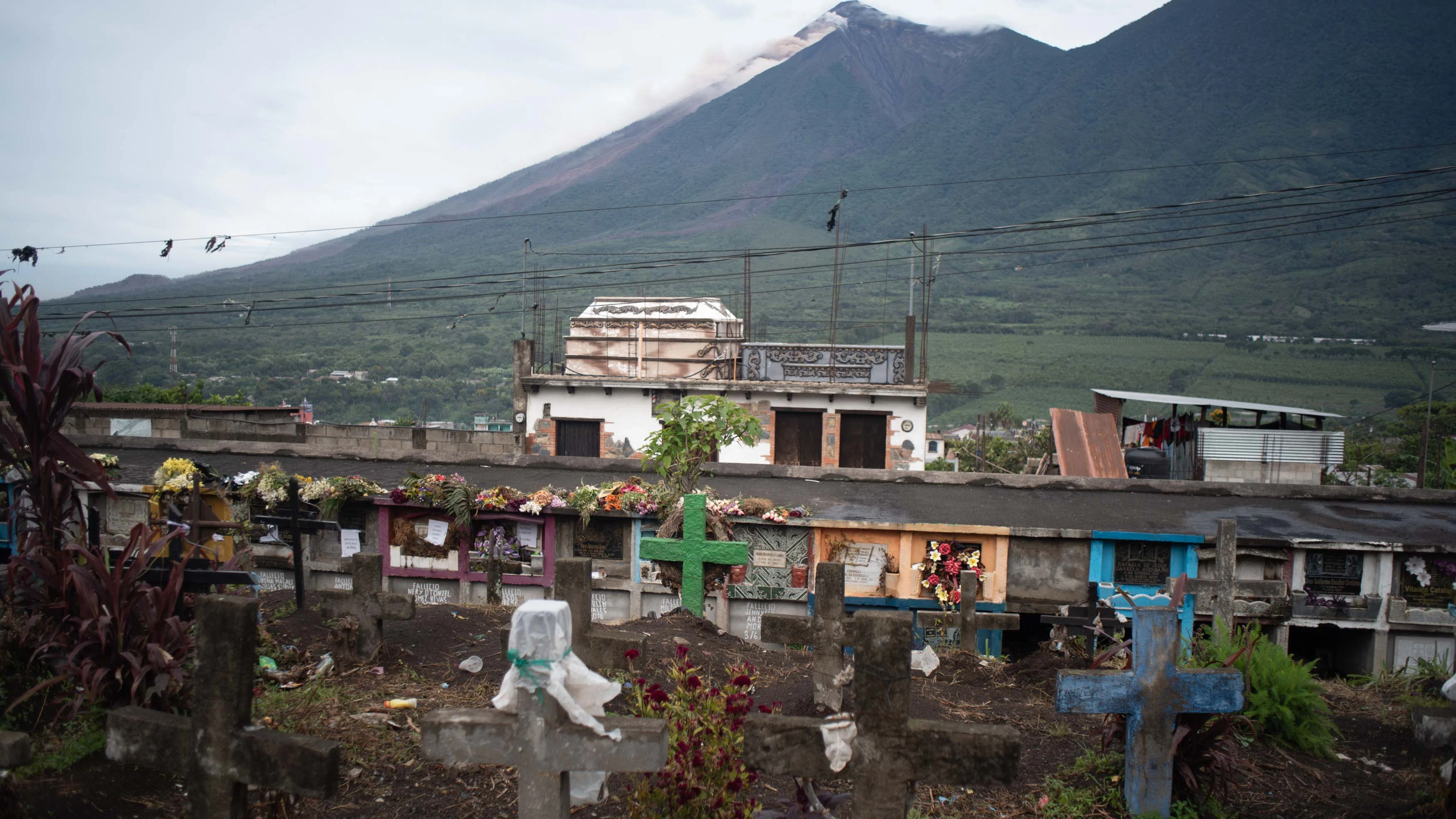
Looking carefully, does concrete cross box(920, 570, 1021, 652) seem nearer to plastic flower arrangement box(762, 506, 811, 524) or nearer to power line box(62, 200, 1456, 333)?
plastic flower arrangement box(762, 506, 811, 524)

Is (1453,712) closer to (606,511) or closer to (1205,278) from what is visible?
(606,511)

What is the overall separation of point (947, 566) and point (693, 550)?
3.46 m

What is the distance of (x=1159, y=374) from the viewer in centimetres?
8869

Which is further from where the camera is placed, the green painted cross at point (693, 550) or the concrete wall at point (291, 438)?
the concrete wall at point (291, 438)

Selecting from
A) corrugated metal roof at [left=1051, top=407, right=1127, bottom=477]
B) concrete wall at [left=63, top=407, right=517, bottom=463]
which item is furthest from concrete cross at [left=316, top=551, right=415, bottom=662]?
corrugated metal roof at [left=1051, top=407, right=1127, bottom=477]

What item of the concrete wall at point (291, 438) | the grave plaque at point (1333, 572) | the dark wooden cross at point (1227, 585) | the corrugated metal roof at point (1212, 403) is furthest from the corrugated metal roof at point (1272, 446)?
the concrete wall at point (291, 438)

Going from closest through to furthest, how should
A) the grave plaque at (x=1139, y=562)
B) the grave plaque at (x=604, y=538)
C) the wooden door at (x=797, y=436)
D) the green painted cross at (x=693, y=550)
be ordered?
1. the green painted cross at (x=693, y=550)
2. the grave plaque at (x=1139, y=562)
3. the grave plaque at (x=604, y=538)
4. the wooden door at (x=797, y=436)

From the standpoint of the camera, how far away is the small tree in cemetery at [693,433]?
11.0 meters

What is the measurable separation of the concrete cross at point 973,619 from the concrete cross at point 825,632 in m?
3.17

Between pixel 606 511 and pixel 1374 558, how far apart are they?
947 cm

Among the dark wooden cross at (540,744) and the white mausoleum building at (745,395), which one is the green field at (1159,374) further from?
the dark wooden cross at (540,744)

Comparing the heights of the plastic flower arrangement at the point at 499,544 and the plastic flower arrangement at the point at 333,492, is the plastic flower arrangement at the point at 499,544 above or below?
below

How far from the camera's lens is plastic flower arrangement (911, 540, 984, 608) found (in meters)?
11.5

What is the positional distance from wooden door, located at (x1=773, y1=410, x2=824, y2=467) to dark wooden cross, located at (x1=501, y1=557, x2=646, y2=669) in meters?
20.2
